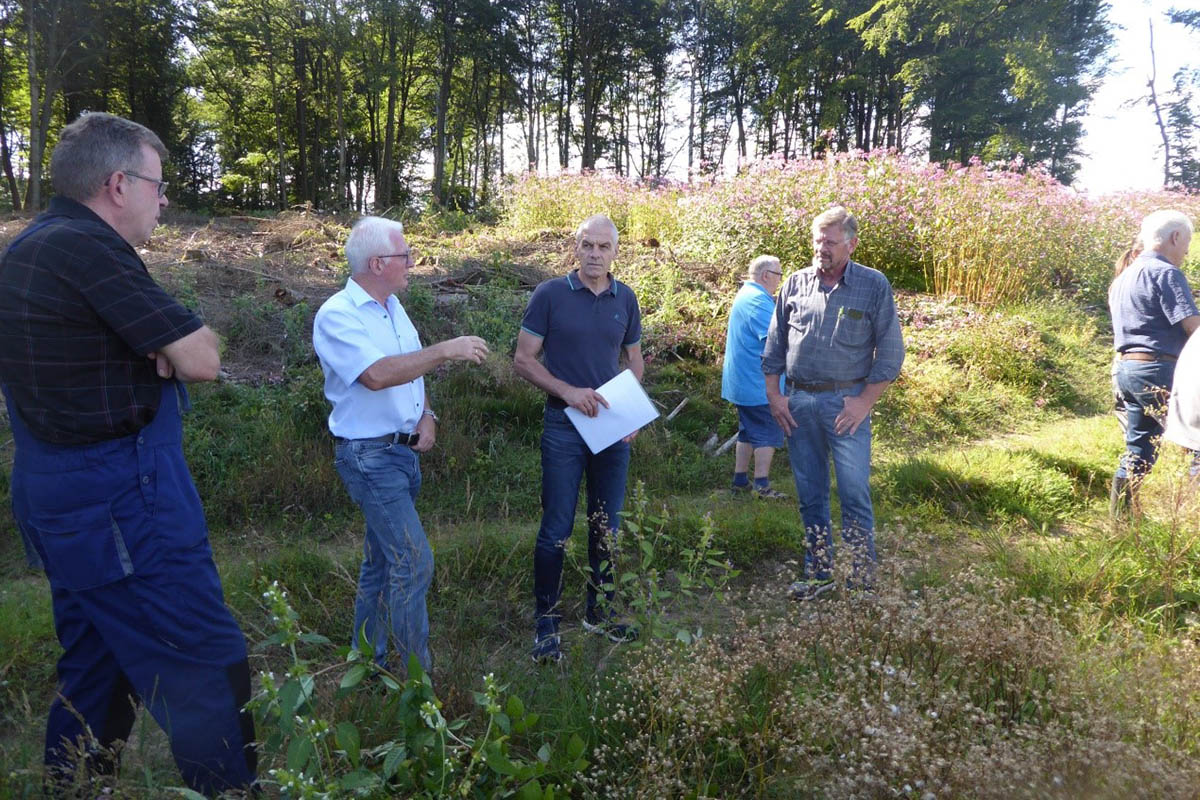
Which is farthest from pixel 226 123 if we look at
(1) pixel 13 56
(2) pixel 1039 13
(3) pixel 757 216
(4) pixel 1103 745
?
(4) pixel 1103 745

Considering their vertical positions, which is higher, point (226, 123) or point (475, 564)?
point (226, 123)

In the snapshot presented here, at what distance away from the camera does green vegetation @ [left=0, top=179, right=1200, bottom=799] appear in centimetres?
187

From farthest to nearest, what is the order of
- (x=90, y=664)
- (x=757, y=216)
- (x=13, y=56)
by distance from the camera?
(x=13, y=56)
(x=757, y=216)
(x=90, y=664)

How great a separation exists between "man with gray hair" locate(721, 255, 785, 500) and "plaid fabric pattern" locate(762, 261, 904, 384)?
1.81 meters

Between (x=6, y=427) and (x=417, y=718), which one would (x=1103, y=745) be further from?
(x=6, y=427)

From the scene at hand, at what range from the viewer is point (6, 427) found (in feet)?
21.1

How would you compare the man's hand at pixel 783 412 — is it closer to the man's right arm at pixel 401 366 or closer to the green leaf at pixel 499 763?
the man's right arm at pixel 401 366

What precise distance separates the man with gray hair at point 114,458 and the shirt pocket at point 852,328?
3.13 metres

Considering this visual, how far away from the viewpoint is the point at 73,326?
6.99ft

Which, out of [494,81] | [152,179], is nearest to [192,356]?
[152,179]

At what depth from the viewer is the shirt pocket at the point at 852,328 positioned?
4117 millimetres

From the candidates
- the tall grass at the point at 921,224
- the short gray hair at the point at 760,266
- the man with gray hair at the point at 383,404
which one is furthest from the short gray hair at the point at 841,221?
the tall grass at the point at 921,224

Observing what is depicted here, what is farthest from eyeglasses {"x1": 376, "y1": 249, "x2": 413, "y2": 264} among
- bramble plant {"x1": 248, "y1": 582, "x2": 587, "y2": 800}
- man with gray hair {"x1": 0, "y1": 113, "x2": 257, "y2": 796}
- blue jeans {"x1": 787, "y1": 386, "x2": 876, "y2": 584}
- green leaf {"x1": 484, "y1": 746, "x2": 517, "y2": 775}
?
blue jeans {"x1": 787, "y1": 386, "x2": 876, "y2": 584}

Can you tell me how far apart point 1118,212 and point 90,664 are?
15.7 metres
